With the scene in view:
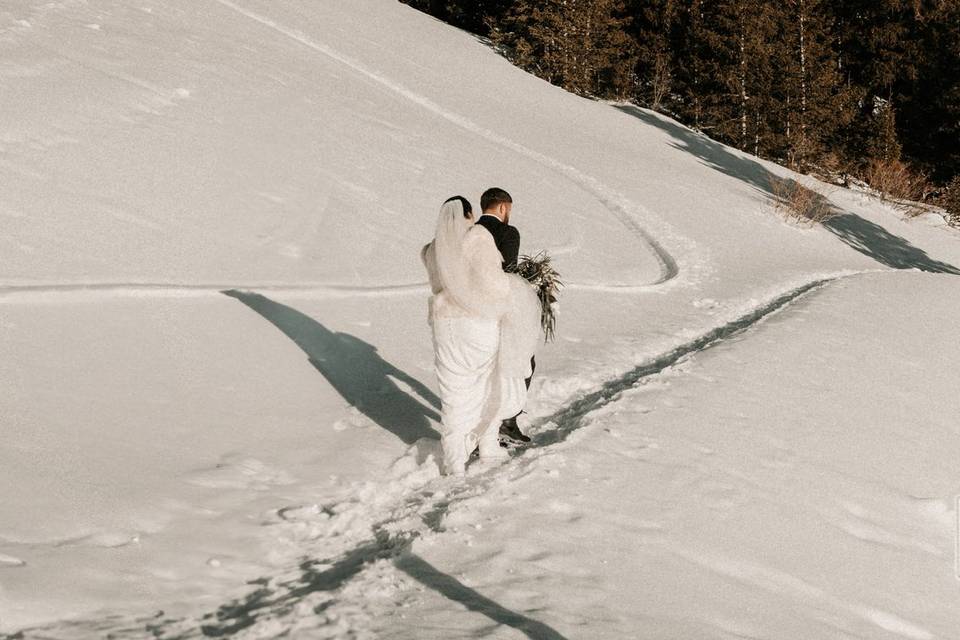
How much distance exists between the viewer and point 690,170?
21.8m

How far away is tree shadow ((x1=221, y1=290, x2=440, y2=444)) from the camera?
5.76 m

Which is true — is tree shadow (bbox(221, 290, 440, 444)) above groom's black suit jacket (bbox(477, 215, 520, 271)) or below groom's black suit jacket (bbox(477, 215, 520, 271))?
below

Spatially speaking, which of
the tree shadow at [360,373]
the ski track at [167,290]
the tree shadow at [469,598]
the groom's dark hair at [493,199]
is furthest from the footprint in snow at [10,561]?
the ski track at [167,290]

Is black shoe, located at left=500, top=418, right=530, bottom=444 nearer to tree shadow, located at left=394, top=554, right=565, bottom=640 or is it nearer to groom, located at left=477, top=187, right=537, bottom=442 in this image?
groom, located at left=477, top=187, right=537, bottom=442

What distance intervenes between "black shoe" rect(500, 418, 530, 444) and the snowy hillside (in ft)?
0.49

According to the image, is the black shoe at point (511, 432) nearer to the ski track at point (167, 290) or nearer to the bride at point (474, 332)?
the bride at point (474, 332)

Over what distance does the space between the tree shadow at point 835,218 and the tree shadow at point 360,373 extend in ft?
50.9

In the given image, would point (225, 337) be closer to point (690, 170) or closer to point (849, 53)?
point (690, 170)

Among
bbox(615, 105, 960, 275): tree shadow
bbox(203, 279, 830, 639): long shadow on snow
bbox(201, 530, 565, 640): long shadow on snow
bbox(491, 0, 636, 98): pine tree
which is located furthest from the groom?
bbox(491, 0, 636, 98): pine tree

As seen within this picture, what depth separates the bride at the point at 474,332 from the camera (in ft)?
15.3

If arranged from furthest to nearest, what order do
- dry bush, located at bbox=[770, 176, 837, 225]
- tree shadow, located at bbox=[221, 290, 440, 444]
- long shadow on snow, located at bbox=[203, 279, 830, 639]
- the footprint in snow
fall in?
dry bush, located at bbox=[770, 176, 837, 225]
tree shadow, located at bbox=[221, 290, 440, 444]
the footprint in snow
long shadow on snow, located at bbox=[203, 279, 830, 639]

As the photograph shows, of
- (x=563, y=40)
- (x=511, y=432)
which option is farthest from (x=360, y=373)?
(x=563, y=40)

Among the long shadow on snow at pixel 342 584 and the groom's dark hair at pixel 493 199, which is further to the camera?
the groom's dark hair at pixel 493 199

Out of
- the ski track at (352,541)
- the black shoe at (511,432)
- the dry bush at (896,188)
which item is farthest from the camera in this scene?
the dry bush at (896,188)
